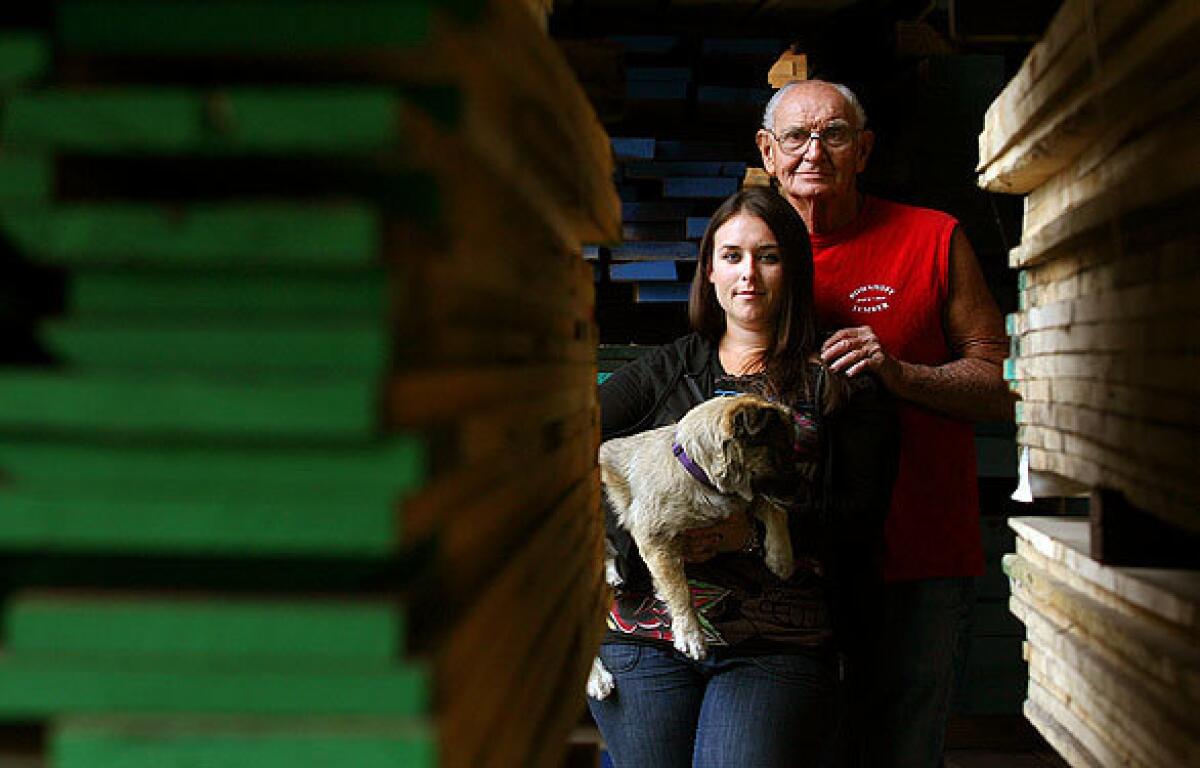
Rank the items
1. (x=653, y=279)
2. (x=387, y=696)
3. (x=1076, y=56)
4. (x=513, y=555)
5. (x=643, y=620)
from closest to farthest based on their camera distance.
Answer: (x=387, y=696) → (x=513, y=555) → (x=1076, y=56) → (x=643, y=620) → (x=653, y=279)

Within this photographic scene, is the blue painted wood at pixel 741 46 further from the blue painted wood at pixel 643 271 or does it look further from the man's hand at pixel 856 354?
the man's hand at pixel 856 354

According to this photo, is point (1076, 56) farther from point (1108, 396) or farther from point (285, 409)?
point (285, 409)

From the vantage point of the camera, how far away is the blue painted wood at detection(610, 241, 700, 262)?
5895mm

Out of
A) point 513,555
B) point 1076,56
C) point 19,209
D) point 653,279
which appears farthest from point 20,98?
point 653,279

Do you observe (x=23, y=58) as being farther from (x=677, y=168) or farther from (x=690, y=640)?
(x=677, y=168)

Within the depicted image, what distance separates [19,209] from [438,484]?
1.40ft

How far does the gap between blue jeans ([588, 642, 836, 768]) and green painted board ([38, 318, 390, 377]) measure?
247 cm

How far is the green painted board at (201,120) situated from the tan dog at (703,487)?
7.79ft

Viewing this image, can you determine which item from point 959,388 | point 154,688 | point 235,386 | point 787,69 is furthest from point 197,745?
point 787,69

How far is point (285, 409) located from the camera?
0.90m

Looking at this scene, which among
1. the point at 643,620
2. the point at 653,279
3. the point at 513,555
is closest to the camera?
the point at 513,555

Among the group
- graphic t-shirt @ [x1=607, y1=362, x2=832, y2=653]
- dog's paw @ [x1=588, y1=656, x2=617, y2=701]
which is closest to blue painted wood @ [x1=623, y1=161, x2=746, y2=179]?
graphic t-shirt @ [x1=607, y1=362, x2=832, y2=653]

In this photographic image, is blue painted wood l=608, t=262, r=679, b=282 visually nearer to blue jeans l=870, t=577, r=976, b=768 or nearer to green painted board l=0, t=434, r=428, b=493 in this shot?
blue jeans l=870, t=577, r=976, b=768

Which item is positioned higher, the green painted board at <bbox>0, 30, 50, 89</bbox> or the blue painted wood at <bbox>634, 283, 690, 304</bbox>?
the blue painted wood at <bbox>634, 283, 690, 304</bbox>
